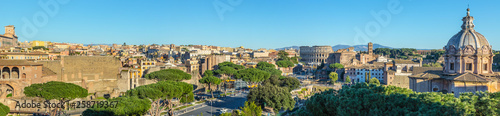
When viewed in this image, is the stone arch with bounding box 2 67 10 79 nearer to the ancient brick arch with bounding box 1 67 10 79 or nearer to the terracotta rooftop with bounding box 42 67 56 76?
the ancient brick arch with bounding box 1 67 10 79

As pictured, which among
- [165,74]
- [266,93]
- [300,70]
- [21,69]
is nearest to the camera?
[266,93]

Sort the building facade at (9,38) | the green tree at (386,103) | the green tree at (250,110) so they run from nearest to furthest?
the green tree at (386,103), the green tree at (250,110), the building facade at (9,38)

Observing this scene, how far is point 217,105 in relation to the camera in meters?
36.3

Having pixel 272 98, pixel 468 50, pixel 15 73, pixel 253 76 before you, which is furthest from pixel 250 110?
pixel 15 73

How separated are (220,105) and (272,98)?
24.2 feet

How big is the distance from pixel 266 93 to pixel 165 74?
1686 centimetres

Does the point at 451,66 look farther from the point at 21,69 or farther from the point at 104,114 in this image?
the point at 21,69

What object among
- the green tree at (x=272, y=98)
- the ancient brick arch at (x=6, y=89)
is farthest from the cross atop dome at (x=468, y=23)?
the ancient brick arch at (x=6, y=89)

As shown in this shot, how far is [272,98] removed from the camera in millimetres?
31750

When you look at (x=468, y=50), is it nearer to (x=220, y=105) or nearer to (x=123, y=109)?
(x=220, y=105)

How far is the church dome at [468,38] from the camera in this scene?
88.5 ft

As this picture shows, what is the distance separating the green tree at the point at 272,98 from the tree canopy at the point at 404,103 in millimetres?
13220

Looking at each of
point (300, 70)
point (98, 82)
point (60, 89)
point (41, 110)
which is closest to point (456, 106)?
point (60, 89)

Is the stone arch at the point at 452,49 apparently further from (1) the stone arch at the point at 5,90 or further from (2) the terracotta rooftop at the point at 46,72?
(2) the terracotta rooftop at the point at 46,72
